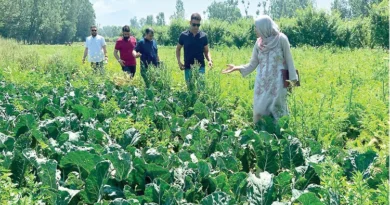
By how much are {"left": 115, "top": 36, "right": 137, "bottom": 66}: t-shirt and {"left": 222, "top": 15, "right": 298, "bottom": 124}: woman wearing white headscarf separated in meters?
4.19

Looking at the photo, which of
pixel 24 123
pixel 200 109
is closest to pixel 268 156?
pixel 200 109

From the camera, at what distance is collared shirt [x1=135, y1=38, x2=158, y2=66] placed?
8.30 metres

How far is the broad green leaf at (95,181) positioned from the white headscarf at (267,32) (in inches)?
96.4

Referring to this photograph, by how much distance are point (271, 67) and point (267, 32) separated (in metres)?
0.42

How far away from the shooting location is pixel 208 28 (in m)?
37.5

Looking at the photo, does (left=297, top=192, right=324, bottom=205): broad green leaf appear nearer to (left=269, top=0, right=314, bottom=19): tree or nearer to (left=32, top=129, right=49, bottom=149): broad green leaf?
(left=32, top=129, right=49, bottom=149): broad green leaf

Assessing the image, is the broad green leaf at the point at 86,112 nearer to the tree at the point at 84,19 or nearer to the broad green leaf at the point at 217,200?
the broad green leaf at the point at 217,200

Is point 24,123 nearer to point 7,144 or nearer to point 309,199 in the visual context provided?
point 7,144

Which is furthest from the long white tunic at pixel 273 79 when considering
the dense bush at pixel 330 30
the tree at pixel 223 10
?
the tree at pixel 223 10

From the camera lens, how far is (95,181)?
304cm

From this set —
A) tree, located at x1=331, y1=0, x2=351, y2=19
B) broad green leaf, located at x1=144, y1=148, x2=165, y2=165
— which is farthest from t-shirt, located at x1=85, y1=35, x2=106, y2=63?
tree, located at x1=331, y1=0, x2=351, y2=19

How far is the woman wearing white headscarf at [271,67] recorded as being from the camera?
4738mm

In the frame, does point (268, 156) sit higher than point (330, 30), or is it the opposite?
point (330, 30)

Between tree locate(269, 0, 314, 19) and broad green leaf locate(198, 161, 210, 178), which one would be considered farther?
tree locate(269, 0, 314, 19)
